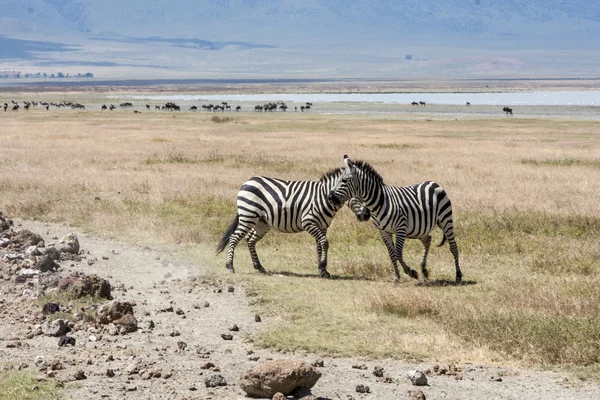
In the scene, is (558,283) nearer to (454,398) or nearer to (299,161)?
(454,398)

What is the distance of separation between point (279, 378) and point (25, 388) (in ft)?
8.06

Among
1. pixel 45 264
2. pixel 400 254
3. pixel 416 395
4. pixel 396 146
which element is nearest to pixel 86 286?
pixel 45 264

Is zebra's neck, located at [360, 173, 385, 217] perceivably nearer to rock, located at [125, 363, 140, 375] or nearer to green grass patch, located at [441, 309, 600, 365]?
green grass patch, located at [441, 309, 600, 365]

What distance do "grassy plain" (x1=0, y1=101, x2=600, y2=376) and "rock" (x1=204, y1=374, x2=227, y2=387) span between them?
1.47m

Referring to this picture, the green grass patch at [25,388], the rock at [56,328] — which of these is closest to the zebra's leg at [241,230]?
the rock at [56,328]

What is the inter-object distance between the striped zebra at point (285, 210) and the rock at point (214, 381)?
5.83 meters

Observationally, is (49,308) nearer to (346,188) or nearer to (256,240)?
(256,240)

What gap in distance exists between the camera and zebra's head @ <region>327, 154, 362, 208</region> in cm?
1486

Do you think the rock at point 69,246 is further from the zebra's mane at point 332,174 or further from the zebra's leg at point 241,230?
the zebra's mane at point 332,174

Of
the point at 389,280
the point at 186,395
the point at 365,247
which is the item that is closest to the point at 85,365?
the point at 186,395

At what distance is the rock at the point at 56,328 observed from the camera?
11.1 m

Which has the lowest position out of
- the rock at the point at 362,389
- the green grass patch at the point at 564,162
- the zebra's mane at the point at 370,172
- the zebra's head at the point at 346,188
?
the rock at the point at 362,389

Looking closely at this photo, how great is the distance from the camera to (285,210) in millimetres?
15477

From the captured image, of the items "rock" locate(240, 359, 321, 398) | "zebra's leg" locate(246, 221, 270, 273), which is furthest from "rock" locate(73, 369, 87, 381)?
"zebra's leg" locate(246, 221, 270, 273)
